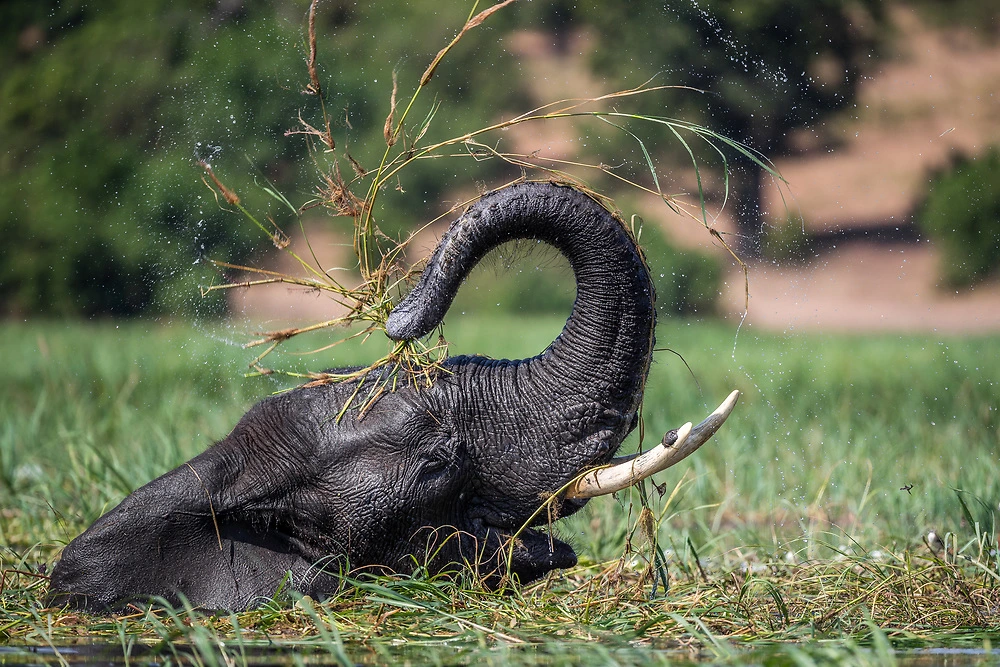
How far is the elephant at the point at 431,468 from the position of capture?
3639 mm

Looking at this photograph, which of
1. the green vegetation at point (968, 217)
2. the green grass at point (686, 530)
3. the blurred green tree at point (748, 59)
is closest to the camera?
the green grass at point (686, 530)

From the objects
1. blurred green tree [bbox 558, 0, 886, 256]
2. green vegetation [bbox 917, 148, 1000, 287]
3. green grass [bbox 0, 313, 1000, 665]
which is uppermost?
blurred green tree [bbox 558, 0, 886, 256]

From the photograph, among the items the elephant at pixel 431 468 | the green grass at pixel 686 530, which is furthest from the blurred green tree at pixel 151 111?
the elephant at pixel 431 468

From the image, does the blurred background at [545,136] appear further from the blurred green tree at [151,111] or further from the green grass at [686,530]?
the green grass at [686,530]

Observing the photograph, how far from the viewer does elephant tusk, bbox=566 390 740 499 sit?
3.54 meters

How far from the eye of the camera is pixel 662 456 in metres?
3.55

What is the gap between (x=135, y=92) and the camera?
21.3m

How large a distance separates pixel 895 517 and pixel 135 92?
60.4 feet

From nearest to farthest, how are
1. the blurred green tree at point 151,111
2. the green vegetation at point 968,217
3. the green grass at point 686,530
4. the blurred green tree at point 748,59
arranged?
the green grass at point 686,530
the blurred green tree at point 748,59
the green vegetation at point 968,217
the blurred green tree at point 151,111

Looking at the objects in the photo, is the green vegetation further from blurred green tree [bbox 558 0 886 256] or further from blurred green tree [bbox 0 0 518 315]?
blurred green tree [bbox 0 0 518 315]

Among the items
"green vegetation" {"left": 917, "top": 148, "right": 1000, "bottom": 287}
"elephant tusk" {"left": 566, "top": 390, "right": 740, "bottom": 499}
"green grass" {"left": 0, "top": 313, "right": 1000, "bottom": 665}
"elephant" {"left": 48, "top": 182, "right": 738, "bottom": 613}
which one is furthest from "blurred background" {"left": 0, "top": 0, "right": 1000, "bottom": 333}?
"elephant tusk" {"left": 566, "top": 390, "right": 740, "bottom": 499}

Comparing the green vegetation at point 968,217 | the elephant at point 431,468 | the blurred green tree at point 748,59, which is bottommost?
the elephant at point 431,468

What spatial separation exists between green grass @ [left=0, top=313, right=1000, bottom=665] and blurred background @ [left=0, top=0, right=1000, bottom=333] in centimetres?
563

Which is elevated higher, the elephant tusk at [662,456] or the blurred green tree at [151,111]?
the blurred green tree at [151,111]
